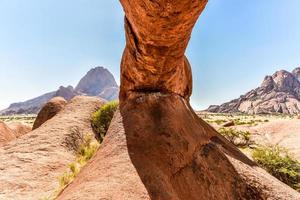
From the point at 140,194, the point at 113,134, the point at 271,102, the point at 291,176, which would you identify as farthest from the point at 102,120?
the point at 271,102

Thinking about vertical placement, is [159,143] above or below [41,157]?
above

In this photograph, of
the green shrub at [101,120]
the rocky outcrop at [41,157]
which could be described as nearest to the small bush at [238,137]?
the green shrub at [101,120]

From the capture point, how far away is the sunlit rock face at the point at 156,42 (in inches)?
Answer: 247

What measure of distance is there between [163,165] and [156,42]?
362 cm

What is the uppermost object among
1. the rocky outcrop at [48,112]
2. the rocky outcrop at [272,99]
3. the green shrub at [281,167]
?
the rocky outcrop at [272,99]

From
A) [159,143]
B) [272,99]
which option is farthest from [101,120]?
[272,99]

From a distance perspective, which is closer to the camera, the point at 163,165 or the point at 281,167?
the point at 163,165

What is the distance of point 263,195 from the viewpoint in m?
8.43

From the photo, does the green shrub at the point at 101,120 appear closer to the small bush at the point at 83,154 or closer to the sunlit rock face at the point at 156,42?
the small bush at the point at 83,154

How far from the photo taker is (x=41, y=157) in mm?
14133

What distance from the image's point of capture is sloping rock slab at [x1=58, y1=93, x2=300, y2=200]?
257 inches

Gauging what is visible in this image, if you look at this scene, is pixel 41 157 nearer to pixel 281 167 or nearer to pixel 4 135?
pixel 4 135

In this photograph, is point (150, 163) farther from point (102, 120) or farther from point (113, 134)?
point (102, 120)

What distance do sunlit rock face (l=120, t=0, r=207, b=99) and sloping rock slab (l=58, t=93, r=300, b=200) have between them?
0.64 metres
